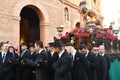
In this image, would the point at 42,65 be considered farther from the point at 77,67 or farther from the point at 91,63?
the point at 91,63

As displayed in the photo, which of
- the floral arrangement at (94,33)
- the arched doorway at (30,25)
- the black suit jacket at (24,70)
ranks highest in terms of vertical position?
the arched doorway at (30,25)

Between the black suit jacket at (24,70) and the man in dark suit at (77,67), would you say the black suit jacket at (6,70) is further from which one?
the man in dark suit at (77,67)

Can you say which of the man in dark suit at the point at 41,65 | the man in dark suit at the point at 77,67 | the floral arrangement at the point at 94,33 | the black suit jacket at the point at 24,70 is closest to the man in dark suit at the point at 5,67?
the black suit jacket at the point at 24,70

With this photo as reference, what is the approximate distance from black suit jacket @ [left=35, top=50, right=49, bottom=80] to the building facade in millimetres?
10467

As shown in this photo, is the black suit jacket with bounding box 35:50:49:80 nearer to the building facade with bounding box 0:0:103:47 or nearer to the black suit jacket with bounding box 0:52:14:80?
the black suit jacket with bounding box 0:52:14:80

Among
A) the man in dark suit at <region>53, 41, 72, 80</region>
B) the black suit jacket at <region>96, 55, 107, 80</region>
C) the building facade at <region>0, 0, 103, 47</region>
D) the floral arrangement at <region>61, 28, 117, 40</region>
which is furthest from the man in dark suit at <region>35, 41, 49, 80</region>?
the building facade at <region>0, 0, 103, 47</region>

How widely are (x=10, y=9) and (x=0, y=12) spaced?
1.22 meters

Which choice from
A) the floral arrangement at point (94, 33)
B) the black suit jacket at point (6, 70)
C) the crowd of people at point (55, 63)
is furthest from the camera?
the floral arrangement at point (94, 33)

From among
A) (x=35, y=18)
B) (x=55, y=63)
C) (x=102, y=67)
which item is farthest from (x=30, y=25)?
(x=55, y=63)

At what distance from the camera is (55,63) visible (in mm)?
7789

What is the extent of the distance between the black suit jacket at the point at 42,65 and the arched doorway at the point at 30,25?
15.3 m

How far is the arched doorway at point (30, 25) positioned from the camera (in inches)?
971

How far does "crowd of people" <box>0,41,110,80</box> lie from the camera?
7602 millimetres

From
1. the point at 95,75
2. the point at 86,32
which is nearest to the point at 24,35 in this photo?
the point at 86,32
